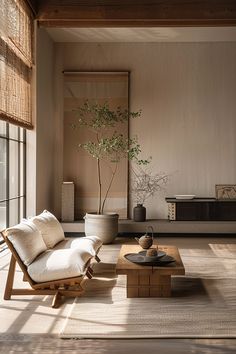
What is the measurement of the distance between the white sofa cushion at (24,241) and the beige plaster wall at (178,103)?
3.96m

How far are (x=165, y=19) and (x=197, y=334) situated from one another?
458 cm

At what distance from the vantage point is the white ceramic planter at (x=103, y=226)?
21.6 feet

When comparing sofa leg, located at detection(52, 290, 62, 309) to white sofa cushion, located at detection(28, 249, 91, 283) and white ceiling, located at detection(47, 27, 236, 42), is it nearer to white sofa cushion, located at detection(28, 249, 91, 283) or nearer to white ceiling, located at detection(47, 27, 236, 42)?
white sofa cushion, located at detection(28, 249, 91, 283)

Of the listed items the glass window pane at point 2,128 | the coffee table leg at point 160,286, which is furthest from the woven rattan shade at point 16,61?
the coffee table leg at point 160,286

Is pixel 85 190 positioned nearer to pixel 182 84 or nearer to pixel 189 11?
pixel 182 84

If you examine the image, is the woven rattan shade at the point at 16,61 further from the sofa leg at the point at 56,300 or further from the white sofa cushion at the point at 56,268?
the sofa leg at the point at 56,300

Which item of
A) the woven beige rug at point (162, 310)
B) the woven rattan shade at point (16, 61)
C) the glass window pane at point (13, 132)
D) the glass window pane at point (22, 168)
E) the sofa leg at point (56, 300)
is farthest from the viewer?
the glass window pane at point (22, 168)

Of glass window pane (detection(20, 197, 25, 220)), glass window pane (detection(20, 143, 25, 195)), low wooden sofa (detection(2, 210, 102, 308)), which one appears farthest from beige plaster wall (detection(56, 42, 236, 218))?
low wooden sofa (detection(2, 210, 102, 308))

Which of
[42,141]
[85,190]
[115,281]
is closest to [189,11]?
[42,141]

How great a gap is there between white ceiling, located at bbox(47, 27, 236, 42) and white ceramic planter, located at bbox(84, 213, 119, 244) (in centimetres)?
295

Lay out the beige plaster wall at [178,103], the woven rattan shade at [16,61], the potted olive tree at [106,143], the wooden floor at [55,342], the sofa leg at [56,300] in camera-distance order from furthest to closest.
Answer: the beige plaster wall at [178,103] → the potted olive tree at [106,143] → the woven rattan shade at [16,61] → the sofa leg at [56,300] → the wooden floor at [55,342]

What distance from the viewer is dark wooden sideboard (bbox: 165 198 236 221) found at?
7.12 metres

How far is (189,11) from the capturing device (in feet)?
20.5

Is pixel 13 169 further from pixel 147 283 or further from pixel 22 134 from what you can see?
pixel 147 283
